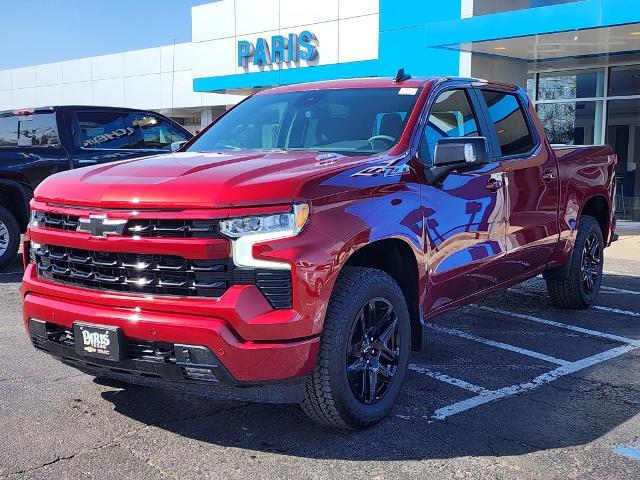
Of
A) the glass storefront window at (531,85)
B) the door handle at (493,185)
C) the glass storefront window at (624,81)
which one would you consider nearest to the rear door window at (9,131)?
the door handle at (493,185)

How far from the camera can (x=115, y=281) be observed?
3.55 m

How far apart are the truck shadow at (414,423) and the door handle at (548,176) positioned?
5.60ft

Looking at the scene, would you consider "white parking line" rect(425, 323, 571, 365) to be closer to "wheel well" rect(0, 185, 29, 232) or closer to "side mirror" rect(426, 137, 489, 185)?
"side mirror" rect(426, 137, 489, 185)

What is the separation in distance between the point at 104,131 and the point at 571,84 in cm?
1073

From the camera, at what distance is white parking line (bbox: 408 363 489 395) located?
183 inches

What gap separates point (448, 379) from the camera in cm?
484

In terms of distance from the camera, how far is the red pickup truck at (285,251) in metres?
3.37

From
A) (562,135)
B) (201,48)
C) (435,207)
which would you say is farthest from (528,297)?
(201,48)

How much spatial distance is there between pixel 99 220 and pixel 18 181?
18.3 feet

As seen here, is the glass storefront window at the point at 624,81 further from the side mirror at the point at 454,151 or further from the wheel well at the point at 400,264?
the wheel well at the point at 400,264

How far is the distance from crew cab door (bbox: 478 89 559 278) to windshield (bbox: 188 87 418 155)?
3.37 feet

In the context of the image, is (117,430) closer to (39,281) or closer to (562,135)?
(39,281)

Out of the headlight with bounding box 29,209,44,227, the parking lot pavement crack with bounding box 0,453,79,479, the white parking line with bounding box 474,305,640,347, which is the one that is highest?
the headlight with bounding box 29,209,44,227

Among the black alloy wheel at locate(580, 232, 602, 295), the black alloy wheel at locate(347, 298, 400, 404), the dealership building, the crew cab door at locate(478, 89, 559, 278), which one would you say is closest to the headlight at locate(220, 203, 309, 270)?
Answer: the black alloy wheel at locate(347, 298, 400, 404)
